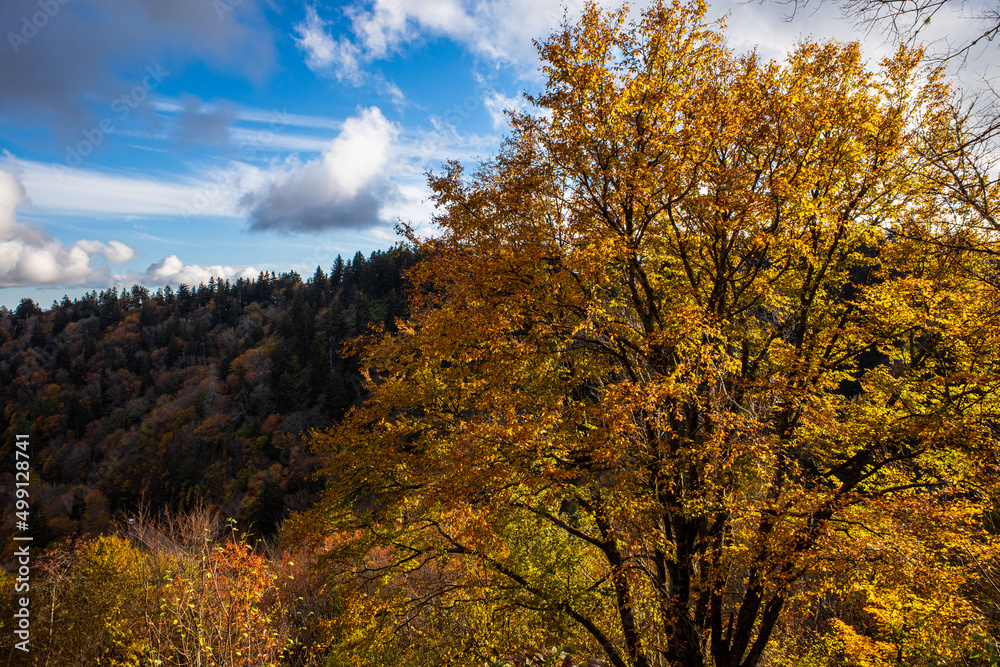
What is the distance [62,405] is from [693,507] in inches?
4533

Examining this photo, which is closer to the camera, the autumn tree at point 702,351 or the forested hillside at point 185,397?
the autumn tree at point 702,351

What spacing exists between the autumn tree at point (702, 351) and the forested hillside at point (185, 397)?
37.6m

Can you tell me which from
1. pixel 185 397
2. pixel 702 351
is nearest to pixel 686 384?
pixel 702 351

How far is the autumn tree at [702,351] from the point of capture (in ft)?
20.1

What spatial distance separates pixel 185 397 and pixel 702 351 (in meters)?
98.1

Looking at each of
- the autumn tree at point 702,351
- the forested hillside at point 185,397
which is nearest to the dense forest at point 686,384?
the autumn tree at point 702,351

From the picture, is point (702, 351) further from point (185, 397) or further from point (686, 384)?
point (185, 397)

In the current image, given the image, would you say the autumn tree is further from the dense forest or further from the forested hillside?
the forested hillside

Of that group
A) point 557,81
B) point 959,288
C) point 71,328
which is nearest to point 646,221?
point 557,81

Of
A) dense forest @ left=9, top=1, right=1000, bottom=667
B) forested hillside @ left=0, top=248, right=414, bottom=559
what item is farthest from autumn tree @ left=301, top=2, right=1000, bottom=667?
forested hillside @ left=0, top=248, right=414, bottom=559

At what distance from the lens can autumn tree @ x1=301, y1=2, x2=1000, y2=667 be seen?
20.1ft

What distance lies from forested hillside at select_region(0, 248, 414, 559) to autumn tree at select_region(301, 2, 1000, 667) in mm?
37636

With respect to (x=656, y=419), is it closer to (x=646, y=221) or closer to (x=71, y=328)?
(x=646, y=221)

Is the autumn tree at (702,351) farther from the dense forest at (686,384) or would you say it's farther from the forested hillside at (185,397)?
the forested hillside at (185,397)
